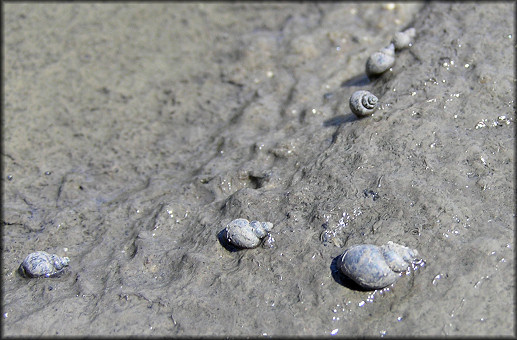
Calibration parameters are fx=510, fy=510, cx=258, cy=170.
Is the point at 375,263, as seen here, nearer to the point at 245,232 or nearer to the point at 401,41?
the point at 245,232

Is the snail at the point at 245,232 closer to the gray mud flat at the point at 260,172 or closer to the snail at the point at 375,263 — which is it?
the gray mud flat at the point at 260,172

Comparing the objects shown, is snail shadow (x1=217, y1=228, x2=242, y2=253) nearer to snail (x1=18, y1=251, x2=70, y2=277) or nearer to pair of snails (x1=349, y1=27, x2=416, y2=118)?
snail (x1=18, y1=251, x2=70, y2=277)

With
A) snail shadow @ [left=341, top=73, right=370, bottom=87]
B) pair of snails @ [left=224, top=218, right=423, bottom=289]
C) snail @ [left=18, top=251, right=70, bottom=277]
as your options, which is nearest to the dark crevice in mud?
snail shadow @ [left=341, top=73, right=370, bottom=87]

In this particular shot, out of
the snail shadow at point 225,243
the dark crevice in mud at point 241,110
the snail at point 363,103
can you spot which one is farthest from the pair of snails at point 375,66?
the snail shadow at point 225,243

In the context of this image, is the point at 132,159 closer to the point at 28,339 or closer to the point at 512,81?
the point at 28,339

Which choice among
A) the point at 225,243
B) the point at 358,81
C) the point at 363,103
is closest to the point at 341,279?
the point at 225,243

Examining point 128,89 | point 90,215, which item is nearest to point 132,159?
point 90,215
